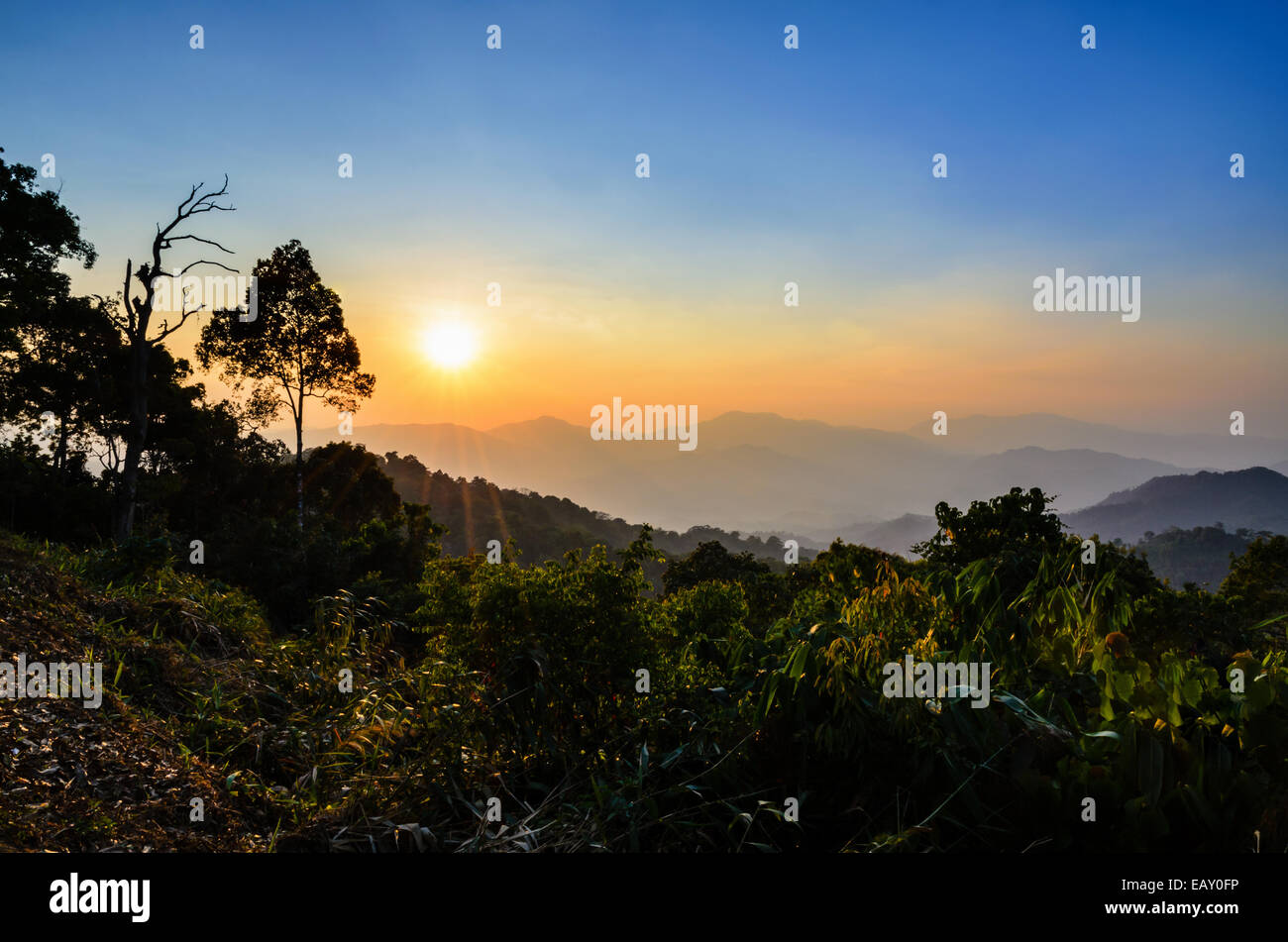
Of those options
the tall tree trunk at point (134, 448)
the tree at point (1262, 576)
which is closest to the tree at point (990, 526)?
the tall tree trunk at point (134, 448)

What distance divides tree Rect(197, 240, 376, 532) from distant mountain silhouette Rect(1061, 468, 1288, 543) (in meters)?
159

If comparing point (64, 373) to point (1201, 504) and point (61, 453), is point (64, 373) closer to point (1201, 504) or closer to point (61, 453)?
point (61, 453)

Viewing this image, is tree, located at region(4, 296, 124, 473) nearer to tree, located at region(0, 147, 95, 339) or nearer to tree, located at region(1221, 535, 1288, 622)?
tree, located at region(0, 147, 95, 339)

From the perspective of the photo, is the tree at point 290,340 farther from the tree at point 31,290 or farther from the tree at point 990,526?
the tree at point 990,526

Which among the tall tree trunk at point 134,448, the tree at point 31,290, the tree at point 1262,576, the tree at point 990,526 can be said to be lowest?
the tree at point 1262,576

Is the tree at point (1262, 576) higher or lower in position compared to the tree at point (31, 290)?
lower

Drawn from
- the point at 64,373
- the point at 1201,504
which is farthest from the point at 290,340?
the point at 1201,504

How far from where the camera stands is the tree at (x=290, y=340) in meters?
22.6

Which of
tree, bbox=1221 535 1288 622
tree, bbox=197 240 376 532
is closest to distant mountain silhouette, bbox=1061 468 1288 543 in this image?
tree, bbox=1221 535 1288 622

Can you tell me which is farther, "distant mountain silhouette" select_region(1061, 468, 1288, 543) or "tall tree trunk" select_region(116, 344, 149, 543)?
"distant mountain silhouette" select_region(1061, 468, 1288, 543)

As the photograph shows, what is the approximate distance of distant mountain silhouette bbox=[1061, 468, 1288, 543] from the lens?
154m

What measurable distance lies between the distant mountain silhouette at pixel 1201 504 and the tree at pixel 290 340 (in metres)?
159

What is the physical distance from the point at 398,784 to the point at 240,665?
3.58m

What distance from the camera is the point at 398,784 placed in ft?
13.3
